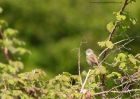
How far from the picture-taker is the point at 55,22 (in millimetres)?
12656

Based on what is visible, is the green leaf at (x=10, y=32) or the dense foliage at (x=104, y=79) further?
the green leaf at (x=10, y=32)

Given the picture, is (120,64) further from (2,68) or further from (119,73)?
(2,68)

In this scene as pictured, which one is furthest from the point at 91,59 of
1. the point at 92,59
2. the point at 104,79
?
the point at 104,79

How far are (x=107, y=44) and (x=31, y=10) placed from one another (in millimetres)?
9708

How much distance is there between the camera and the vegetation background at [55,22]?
481 inches

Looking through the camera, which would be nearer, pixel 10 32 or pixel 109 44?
pixel 109 44

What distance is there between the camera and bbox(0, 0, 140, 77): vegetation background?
12.2 m

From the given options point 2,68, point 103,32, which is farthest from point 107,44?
point 103,32

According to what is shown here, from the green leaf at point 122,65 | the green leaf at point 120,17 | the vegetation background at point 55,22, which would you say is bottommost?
the green leaf at point 122,65

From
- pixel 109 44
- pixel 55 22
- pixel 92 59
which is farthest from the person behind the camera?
pixel 55 22

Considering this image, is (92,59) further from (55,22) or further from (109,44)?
(55,22)

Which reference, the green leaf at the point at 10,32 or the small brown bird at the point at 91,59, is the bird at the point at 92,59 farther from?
the green leaf at the point at 10,32

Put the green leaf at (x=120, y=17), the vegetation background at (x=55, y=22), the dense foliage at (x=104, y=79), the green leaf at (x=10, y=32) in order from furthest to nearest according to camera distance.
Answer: the vegetation background at (x=55, y=22) → the green leaf at (x=10, y=32) → the green leaf at (x=120, y=17) → the dense foliage at (x=104, y=79)

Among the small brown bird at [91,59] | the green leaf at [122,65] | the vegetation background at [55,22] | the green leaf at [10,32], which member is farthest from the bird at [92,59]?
the vegetation background at [55,22]
